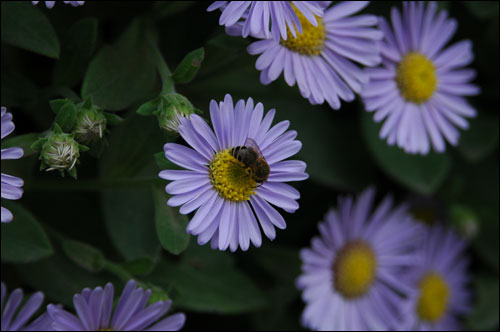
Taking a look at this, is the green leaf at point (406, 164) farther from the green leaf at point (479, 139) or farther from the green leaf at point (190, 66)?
the green leaf at point (190, 66)

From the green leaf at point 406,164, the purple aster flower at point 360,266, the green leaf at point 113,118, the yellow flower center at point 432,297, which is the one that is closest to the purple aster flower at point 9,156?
the green leaf at point 113,118

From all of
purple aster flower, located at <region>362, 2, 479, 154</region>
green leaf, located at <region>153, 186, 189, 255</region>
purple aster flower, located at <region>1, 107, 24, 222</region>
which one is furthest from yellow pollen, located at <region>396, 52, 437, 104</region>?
purple aster flower, located at <region>1, 107, 24, 222</region>

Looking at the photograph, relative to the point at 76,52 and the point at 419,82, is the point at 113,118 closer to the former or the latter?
the point at 76,52

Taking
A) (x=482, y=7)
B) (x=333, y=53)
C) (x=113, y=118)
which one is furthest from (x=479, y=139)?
(x=113, y=118)

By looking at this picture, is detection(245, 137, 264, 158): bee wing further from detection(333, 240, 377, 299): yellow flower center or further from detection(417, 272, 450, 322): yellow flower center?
detection(417, 272, 450, 322): yellow flower center

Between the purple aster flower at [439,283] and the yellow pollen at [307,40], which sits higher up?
the yellow pollen at [307,40]

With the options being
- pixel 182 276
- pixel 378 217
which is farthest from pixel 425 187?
pixel 182 276
